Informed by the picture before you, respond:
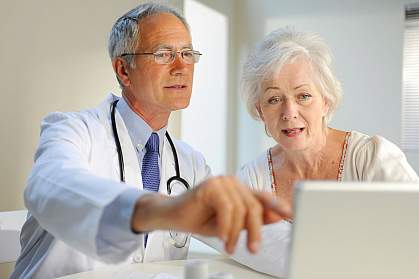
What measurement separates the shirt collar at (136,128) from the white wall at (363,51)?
284 cm

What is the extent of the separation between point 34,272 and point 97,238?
0.79 meters

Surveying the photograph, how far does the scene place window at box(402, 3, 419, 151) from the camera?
14.2 ft

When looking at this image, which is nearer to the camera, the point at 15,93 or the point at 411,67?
the point at 15,93

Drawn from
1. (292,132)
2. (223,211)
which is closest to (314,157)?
(292,132)

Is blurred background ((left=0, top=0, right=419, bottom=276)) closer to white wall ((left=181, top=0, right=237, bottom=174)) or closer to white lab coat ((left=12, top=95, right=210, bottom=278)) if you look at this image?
white wall ((left=181, top=0, right=237, bottom=174))

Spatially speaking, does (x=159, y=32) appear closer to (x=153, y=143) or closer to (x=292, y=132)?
(x=153, y=143)

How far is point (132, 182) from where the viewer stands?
1588 mm

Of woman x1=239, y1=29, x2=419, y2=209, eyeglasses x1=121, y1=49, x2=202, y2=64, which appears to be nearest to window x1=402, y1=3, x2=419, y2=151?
woman x1=239, y1=29, x2=419, y2=209

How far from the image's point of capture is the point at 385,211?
0.68 m

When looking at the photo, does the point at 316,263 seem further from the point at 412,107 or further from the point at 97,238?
the point at 412,107

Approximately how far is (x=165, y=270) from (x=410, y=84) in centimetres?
343

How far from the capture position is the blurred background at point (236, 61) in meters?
A: 3.09

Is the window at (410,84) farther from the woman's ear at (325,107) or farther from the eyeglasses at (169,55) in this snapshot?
the eyeglasses at (169,55)

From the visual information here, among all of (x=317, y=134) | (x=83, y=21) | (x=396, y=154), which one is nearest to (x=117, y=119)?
(x=317, y=134)
